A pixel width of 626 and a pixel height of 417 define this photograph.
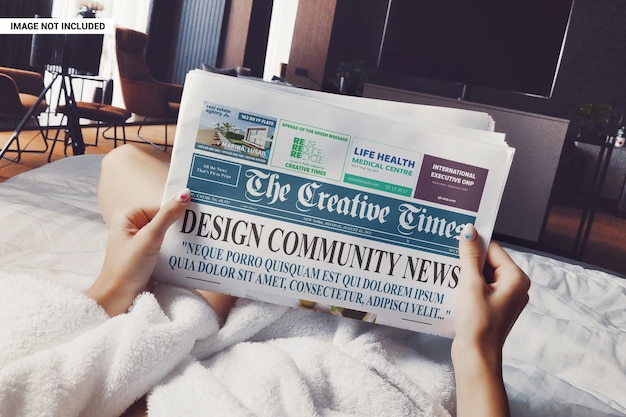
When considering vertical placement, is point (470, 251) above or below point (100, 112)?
above

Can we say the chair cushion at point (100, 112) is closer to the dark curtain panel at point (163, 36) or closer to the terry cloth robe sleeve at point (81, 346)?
the dark curtain panel at point (163, 36)

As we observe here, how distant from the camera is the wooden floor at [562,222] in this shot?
11.1 ft

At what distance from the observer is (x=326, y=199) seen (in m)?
0.60

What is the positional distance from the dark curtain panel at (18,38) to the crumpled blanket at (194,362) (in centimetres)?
320

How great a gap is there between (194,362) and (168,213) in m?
0.14

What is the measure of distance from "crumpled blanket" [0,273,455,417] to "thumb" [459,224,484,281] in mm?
123

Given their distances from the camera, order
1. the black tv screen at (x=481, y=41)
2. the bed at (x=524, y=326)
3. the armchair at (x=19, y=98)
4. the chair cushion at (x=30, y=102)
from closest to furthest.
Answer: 1. the bed at (x=524, y=326)
2. the armchair at (x=19, y=98)
3. the chair cushion at (x=30, y=102)
4. the black tv screen at (x=481, y=41)

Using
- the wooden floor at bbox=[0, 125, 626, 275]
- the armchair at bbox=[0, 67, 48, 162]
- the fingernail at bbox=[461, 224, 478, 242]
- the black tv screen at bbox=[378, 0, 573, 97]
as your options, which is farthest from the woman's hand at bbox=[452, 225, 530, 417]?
the black tv screen at bbox=[378, 0, 573, 97]

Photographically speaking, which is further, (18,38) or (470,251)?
(18,38)

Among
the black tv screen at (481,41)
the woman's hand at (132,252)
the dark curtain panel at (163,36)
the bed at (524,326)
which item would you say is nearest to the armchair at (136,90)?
the dark curtain panel at (163,36)

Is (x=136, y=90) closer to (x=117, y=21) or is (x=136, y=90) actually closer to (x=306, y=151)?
(x=117, y=21)

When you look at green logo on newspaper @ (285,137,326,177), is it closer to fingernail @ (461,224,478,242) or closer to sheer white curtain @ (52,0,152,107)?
fingernail @ (461,224,478,242)

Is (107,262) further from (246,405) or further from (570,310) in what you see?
(570,310)

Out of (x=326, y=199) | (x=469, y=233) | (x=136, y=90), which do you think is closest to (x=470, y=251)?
(x=469, y=233)
